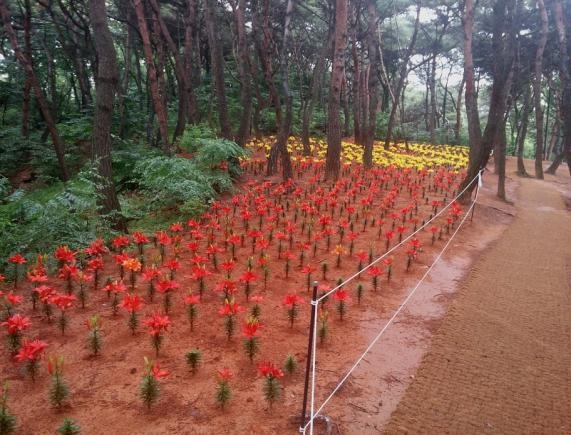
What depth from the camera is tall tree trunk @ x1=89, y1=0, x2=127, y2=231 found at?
713 cm

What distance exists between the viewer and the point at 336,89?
467 inches

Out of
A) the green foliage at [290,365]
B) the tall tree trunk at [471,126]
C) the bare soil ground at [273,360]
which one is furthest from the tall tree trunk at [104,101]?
the tall tree trunk at [471,126]

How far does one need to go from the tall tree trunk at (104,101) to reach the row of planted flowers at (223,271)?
764mm

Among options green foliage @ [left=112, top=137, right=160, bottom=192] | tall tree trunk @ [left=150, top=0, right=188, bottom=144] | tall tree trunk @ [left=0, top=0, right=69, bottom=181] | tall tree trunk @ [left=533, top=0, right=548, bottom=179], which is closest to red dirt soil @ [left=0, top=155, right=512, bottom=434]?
green foliage @ [left=112, top=137, right=160, bottom=192]

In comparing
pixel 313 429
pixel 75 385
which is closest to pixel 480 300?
pixel 313 429

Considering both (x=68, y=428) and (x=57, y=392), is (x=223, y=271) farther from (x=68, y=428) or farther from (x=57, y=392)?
(x=68, y=428)

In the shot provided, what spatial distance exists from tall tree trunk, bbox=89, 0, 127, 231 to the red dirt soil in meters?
1.43

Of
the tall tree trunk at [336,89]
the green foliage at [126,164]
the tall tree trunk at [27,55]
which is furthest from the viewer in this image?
the green foliage at [126,164]

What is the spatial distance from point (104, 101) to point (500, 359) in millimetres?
6932

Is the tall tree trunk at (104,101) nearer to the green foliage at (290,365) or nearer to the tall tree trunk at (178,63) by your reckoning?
the green foliage at (290,365)

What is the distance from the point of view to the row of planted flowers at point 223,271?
14.0 feet

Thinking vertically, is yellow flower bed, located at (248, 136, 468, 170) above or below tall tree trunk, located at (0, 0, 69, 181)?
below

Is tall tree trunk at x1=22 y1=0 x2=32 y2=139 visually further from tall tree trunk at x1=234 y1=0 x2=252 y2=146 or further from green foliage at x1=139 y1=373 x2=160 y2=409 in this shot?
green foliage at x1=139 y1=373 x2=160 y2=409

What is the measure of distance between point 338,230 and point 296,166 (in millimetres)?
5743
